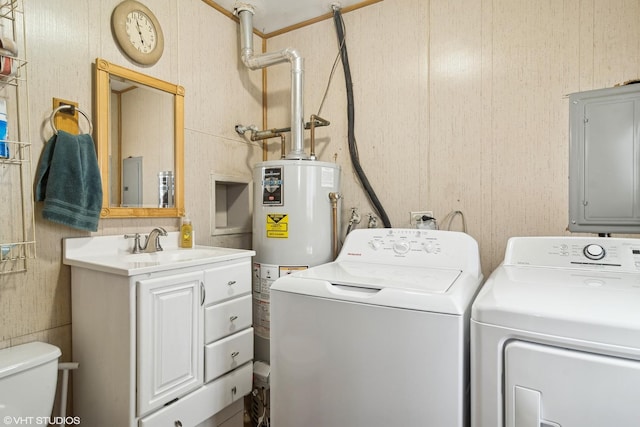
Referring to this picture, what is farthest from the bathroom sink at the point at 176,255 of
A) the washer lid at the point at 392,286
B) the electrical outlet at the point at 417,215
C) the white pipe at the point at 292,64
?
the electrical outlet at the point at 417,215

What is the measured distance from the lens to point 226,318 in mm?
1564

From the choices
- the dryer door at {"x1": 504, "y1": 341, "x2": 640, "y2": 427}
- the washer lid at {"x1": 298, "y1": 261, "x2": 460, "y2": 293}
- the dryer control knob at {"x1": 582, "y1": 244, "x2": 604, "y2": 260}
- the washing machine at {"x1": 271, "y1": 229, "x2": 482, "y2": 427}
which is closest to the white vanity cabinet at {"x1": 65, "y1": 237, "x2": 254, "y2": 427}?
the washing machine at {"x1": 271, "y1": 229, "x2": 482, "y2": 427}

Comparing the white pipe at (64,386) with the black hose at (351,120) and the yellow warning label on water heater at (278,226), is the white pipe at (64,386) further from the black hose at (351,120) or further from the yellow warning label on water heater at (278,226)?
the black hose at (351,120)

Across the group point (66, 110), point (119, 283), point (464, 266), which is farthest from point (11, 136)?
point (464, 266)

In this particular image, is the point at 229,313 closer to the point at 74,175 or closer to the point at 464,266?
the point at 74,175

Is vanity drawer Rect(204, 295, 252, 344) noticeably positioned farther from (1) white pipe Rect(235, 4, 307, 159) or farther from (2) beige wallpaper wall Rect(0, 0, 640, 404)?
(1) white pipe Rect(235, 4, 307, 159)

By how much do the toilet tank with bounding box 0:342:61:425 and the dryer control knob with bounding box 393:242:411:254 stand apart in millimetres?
1399

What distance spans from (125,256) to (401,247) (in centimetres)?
128

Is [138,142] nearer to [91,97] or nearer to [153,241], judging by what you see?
[91,97]

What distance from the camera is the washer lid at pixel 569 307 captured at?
0.77 metres

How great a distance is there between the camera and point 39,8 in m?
1.36

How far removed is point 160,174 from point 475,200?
171 cm

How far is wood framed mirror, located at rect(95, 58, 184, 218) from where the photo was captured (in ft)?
5.07

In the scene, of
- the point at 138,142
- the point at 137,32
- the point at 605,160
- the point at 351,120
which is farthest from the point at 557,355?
the point at 137,32
